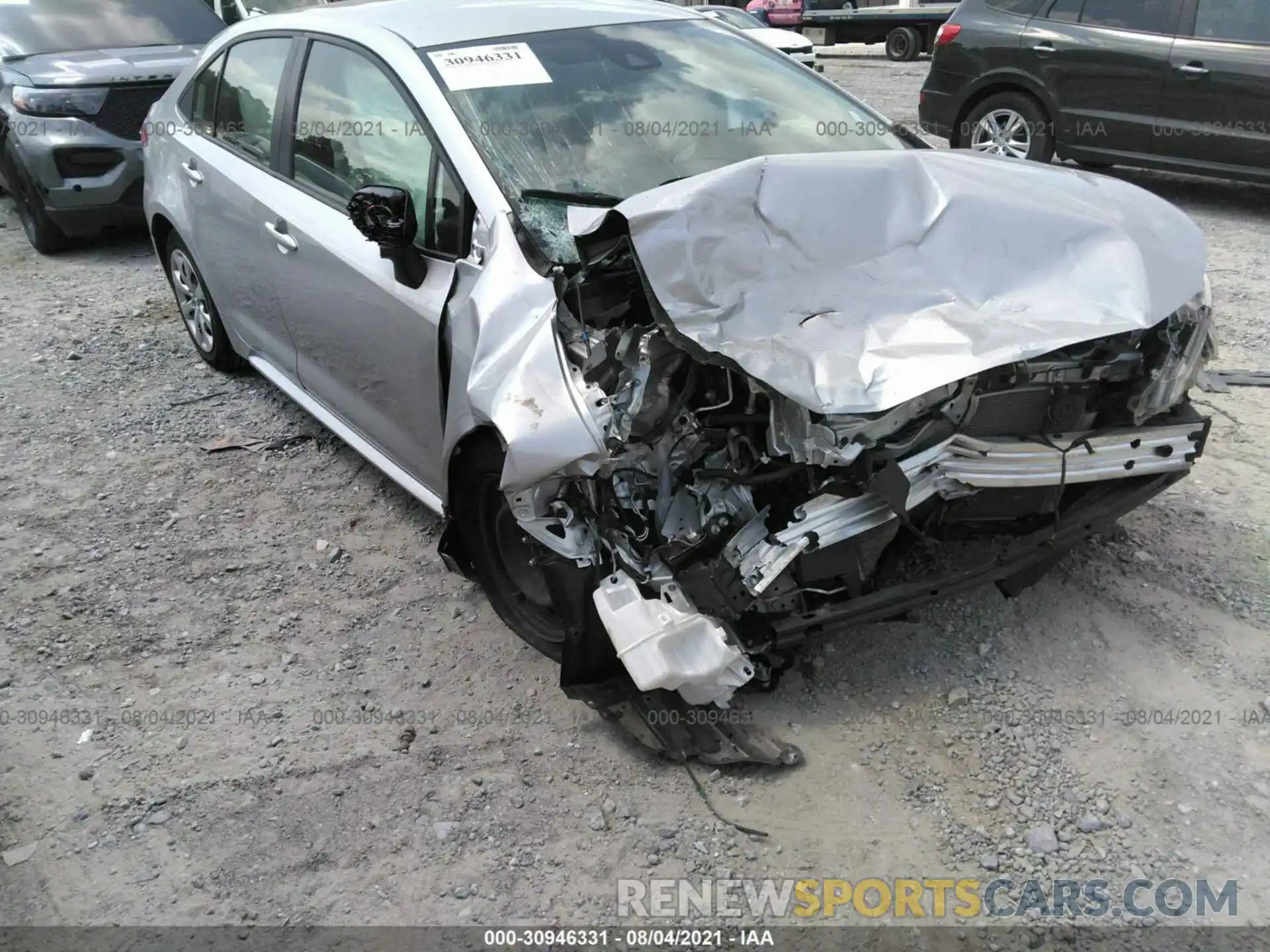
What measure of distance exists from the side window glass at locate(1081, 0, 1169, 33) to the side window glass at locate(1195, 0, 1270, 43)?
0.80 feet

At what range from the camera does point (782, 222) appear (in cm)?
268

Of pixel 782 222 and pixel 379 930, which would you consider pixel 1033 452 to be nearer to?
pixel 782 222

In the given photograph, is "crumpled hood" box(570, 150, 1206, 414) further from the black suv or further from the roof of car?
the black suv

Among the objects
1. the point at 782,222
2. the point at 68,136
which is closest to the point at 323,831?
the point at 782,222

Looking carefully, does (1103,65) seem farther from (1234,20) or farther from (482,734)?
(482,734)

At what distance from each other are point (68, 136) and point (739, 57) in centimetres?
559

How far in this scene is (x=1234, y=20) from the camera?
262 inches

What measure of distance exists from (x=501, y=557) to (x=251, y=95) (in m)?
2.47

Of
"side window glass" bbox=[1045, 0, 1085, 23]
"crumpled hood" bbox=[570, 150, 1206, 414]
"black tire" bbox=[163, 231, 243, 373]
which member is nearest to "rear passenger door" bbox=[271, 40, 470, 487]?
"crumpled hood" bbox=[570, 150, 1206, 414]

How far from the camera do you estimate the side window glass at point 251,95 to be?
13.1ft

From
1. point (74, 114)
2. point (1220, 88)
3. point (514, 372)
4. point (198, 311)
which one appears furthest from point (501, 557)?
point (1220, 88)

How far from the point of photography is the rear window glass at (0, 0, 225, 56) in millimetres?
7664

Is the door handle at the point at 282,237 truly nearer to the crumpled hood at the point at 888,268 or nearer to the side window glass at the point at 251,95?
the side window glass at the point at 251,95

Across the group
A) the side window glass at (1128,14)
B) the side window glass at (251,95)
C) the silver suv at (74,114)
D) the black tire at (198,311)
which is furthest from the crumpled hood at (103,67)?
the side window glass at (1128,14)
